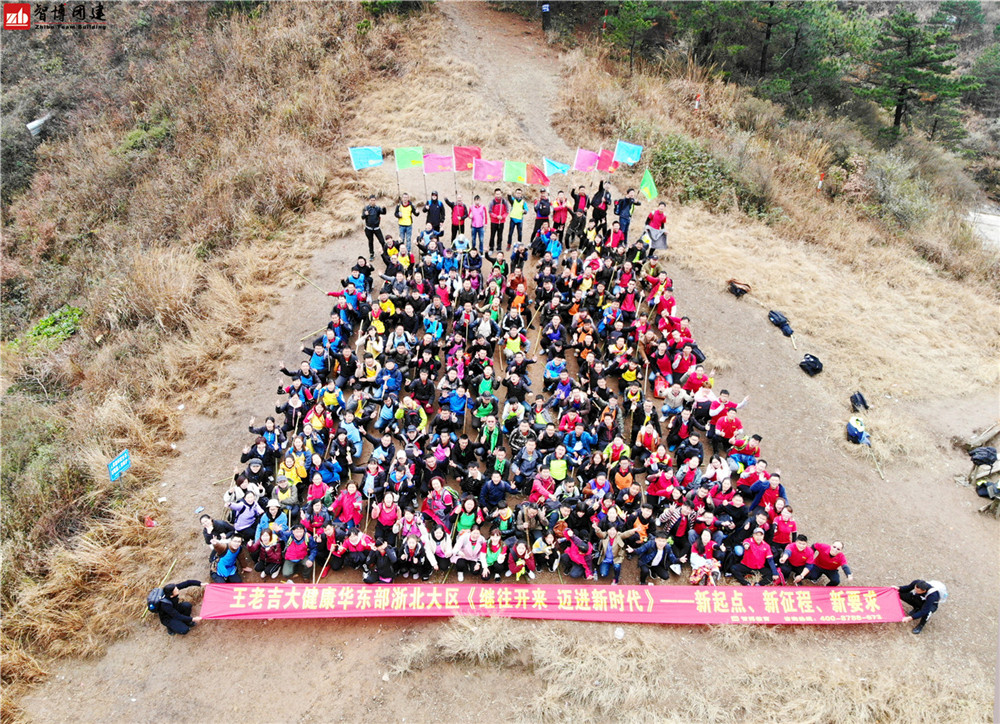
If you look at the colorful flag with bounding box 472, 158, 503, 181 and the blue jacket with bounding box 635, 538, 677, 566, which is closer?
the blue jacket with bounding box 635, 538, 677, 566

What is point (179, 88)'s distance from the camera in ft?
76.3

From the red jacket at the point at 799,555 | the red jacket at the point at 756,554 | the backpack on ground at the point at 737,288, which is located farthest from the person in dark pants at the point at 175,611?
the backpack on ground at the point at 737,288

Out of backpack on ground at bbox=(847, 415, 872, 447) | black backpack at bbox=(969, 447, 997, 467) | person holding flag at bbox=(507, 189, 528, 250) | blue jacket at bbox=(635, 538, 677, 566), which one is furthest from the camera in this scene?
person holding flag at bbox=(507, 189, 528, 250)

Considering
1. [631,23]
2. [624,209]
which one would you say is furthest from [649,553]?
[631,23]

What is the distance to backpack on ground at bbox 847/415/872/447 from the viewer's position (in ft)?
39.5

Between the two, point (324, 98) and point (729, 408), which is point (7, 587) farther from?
point (324, 98)

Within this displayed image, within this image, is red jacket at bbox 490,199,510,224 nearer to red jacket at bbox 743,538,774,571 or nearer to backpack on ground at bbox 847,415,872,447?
backpack on ground at bbox 847,415,872,447

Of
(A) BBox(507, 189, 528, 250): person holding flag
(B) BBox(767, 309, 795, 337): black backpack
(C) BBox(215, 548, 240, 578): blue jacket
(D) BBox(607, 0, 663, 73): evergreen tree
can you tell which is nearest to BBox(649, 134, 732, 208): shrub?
(D) BBox(607, 0, 663, 73): evergreen tree

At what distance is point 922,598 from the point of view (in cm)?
877

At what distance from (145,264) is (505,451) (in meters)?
10.8

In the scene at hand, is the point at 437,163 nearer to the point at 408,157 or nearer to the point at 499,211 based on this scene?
the point at 408,157

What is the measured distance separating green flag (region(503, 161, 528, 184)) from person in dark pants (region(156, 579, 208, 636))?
10635 mm

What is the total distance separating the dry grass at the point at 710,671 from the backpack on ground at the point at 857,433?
13.9ft

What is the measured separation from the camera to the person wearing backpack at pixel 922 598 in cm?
866
